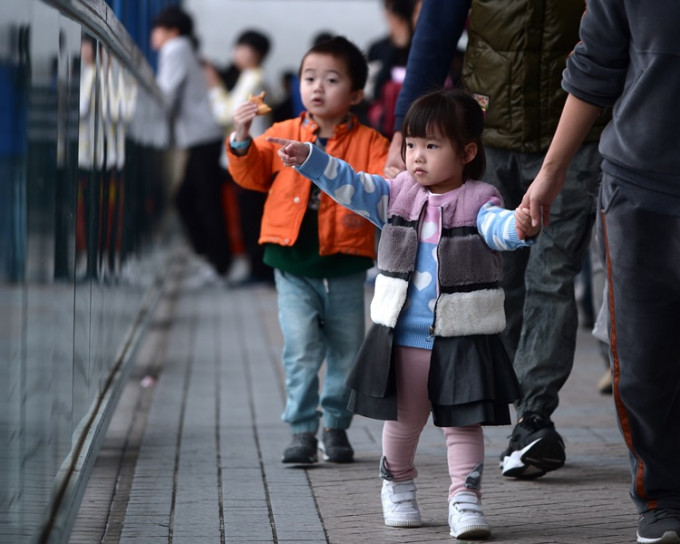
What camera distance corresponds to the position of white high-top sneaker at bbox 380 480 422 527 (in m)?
4.05

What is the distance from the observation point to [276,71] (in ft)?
69.8

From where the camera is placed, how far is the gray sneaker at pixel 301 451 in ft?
16.2

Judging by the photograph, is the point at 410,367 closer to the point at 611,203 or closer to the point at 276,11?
the point at 611,203

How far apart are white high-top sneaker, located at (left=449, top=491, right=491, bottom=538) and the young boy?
114cm

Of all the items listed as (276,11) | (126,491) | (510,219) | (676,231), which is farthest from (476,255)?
(276,11)

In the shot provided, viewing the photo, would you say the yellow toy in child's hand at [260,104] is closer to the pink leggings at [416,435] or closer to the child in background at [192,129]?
the pink leggings at [416,435]

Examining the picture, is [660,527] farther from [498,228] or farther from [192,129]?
[192,129]

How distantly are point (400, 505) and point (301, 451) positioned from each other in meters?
0.94

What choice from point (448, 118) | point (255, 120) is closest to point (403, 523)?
point (448, 118)

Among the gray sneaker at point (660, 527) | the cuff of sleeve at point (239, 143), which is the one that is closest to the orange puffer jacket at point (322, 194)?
the cuff of sleeve at point (239, 143)

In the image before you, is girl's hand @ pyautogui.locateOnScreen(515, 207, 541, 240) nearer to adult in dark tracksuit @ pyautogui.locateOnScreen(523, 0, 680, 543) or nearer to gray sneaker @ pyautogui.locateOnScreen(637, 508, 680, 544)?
adult in dark tracksuit @ pyautogui.locateOnScreen(523, 0, 680, 543)

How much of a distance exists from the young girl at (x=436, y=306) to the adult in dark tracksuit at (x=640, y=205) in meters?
0.33

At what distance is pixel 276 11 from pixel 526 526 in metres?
17.3

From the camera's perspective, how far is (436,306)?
3.91 meters
